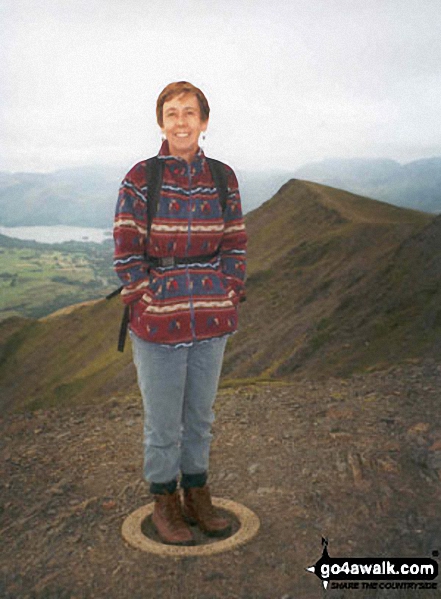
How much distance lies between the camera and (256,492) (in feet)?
21.0

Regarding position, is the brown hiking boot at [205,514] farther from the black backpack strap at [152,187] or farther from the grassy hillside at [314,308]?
the grassy hillside at [314,308]

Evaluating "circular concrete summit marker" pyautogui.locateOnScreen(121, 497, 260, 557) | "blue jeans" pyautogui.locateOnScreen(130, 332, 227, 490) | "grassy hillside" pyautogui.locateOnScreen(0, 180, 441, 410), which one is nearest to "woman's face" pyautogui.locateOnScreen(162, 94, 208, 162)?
"blue jeans" pyautogui.locateOnScreen(130, 332, 227, 490)

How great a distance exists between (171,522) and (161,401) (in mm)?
1117

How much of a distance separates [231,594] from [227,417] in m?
4.63

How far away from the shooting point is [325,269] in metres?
27.3

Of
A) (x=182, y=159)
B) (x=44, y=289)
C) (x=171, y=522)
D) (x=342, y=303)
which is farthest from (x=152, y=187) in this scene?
(x=44, y=289)

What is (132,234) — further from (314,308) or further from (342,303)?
(314,308)

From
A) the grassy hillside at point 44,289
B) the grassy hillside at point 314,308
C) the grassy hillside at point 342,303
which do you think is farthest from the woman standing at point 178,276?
the grassy hillside at point 44,289

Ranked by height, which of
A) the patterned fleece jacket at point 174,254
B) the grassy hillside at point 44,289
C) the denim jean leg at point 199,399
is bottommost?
the grassy hillside at point 44,289

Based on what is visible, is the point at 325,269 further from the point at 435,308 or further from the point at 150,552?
the point at 150,552

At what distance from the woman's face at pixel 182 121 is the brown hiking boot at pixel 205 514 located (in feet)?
9.26

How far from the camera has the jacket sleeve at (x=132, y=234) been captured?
4.83 m

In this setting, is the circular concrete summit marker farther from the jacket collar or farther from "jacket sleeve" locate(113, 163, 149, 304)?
the jacket collar

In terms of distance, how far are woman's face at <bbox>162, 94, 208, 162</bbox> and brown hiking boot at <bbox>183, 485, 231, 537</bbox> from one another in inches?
111
